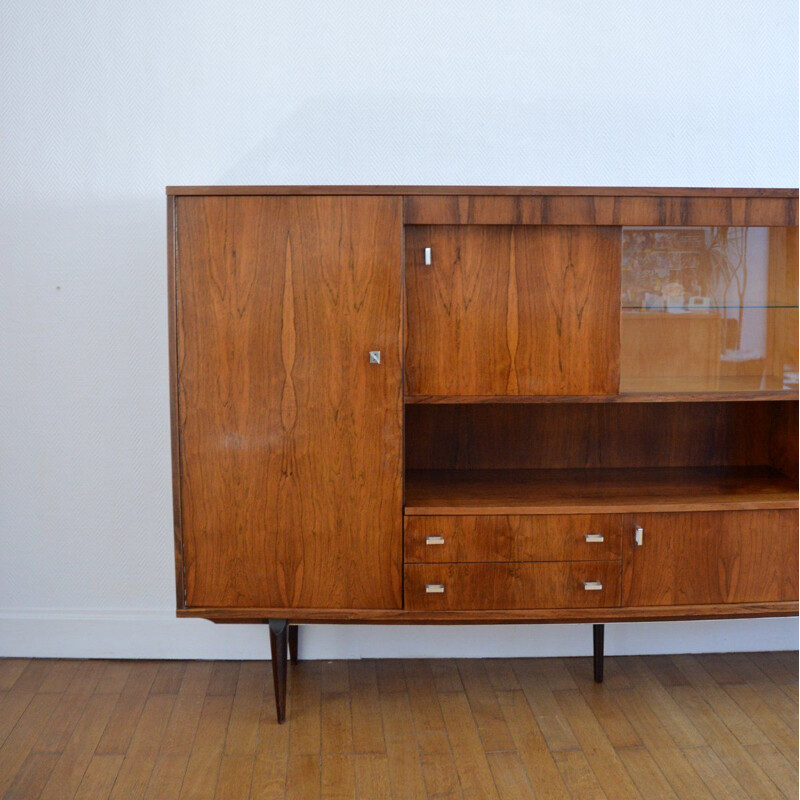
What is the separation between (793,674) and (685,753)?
2.06 feet

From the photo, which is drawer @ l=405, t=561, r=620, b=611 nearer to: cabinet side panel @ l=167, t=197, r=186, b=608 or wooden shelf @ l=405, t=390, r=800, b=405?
wooden shelf @ l=405, t=390, r=800, b=405

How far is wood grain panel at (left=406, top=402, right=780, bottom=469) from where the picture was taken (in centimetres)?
262

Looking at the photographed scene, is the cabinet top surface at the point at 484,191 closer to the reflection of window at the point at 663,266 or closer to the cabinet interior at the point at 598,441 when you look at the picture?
the reflection of window at the point at 663,266

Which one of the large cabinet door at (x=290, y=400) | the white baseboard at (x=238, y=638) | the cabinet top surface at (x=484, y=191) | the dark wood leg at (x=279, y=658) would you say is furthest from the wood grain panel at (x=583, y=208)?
the white baseboard at (x=238, y=638)

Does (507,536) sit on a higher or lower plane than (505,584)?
higher

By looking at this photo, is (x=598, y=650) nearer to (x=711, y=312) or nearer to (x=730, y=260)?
(x=711, y=312)

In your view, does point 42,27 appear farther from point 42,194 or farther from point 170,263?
point 170,263

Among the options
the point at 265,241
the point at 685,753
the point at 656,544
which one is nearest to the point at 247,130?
the point at 265,241

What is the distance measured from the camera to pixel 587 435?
2635 millimetres

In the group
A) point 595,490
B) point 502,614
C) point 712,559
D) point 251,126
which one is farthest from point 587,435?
point 251,126

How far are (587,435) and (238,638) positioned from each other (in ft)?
4.06

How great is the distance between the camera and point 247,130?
2.59 m

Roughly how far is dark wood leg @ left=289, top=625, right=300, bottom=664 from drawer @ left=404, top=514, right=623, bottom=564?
2.05ft

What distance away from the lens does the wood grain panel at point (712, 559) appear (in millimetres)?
2268
